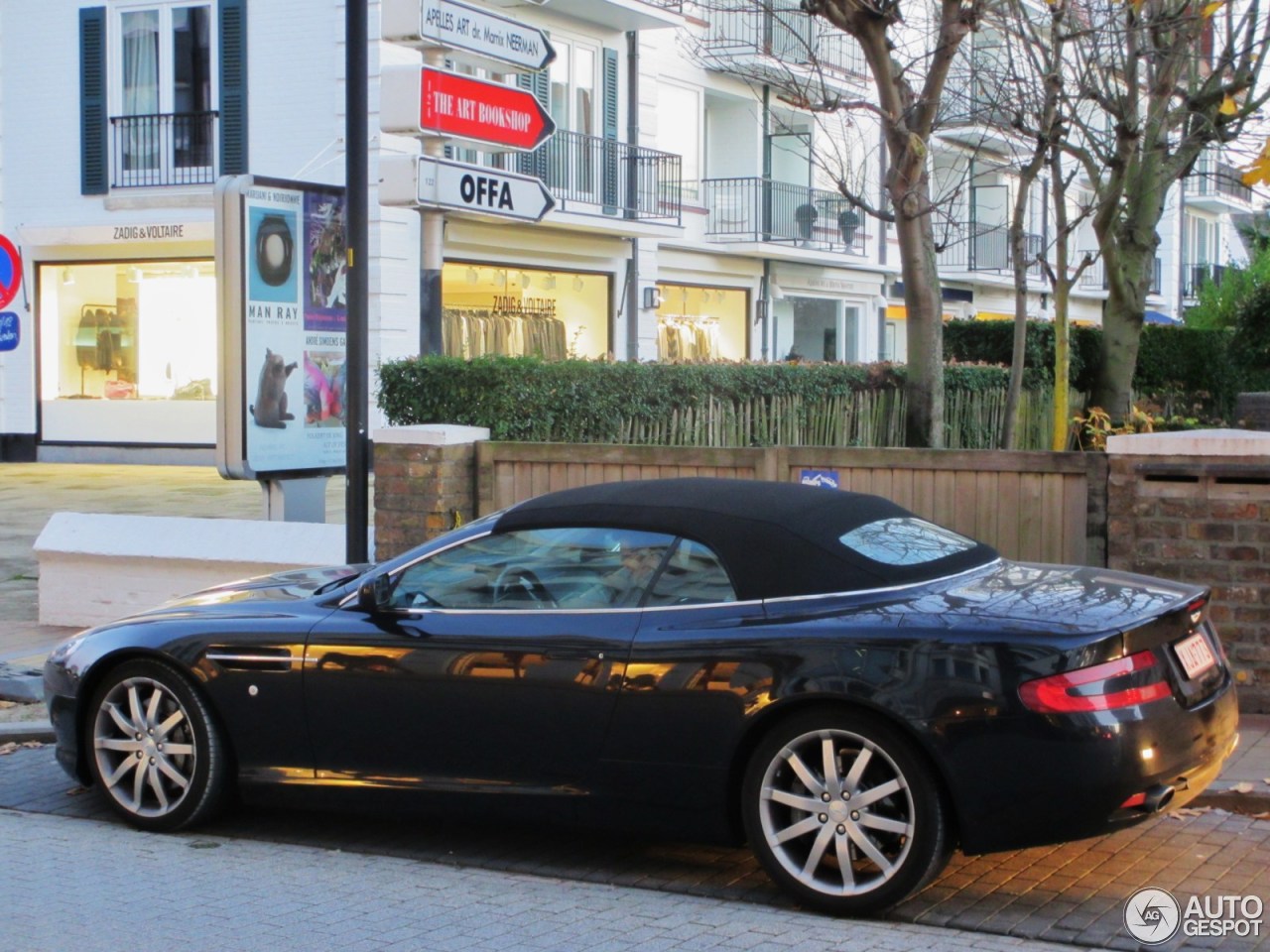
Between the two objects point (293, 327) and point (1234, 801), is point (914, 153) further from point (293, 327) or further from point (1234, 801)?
point (1234, 801)

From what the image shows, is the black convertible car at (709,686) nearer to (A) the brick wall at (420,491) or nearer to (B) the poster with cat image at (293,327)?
(A) the brick wall at (420,491)

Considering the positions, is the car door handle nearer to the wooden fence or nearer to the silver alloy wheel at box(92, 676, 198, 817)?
the silver alloy wheel at box(92, 676, 198, 817)

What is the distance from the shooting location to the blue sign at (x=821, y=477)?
8867mm

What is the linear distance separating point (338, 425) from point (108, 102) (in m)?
15.0

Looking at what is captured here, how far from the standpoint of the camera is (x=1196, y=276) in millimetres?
50000

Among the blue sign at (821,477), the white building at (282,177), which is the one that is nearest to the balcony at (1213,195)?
the white building at (282,177)

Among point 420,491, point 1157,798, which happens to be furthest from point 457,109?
point 1157,798

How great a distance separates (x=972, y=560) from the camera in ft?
19.0

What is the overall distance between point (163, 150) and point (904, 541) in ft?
66.5

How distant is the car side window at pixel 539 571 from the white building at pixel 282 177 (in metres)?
15.7

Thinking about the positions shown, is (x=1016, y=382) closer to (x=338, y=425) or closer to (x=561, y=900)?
(x=338, y=425)

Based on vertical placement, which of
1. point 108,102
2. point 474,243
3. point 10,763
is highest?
point 108,102

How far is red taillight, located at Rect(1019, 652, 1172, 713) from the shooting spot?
4.80 m

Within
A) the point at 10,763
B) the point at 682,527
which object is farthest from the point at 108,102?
the point at 682,527
